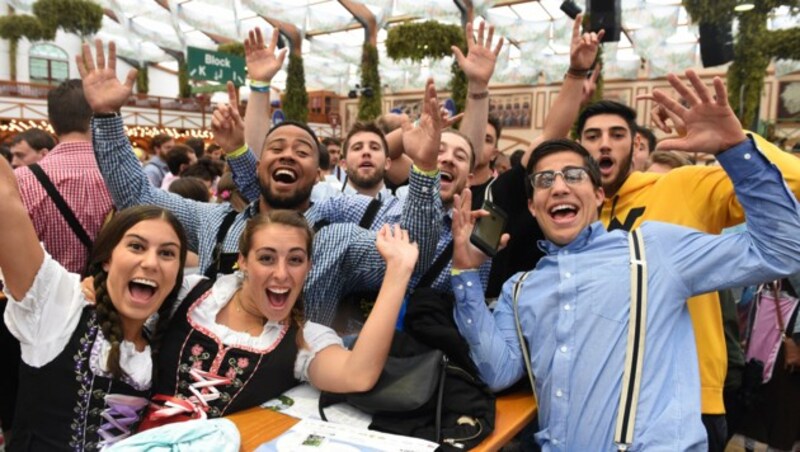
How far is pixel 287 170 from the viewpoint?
2.07 metres

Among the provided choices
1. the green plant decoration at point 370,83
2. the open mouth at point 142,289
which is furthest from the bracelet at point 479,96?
the green plant decoration at point 370,83

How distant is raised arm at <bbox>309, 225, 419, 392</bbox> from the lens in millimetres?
1425

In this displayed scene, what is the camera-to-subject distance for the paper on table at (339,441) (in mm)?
1249

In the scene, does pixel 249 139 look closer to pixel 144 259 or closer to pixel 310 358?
pixel 144 259

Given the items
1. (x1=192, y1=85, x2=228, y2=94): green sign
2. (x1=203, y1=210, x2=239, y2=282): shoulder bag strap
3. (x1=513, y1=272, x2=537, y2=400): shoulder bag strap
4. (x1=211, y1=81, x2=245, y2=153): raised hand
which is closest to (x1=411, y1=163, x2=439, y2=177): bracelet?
(x1=513, y1=272, x2=537, y2=400): shoulder bag strap

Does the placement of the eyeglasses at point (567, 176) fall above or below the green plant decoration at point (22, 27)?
below

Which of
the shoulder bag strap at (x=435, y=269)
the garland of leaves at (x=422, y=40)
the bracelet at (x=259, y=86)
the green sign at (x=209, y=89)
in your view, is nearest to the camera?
the shoulder bag strap at (x=435, y=269)

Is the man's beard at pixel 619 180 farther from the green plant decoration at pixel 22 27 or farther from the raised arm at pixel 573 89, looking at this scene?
the green plant decoration at pixel 22 27

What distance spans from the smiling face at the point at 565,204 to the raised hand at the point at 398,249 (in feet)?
1.44

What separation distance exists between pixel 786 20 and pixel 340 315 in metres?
6.63

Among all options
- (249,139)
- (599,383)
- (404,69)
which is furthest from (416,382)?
(404,69)

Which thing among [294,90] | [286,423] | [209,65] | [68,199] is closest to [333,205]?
[286,423]

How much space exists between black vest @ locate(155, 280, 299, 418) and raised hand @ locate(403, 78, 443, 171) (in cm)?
78

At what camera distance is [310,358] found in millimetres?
1540
